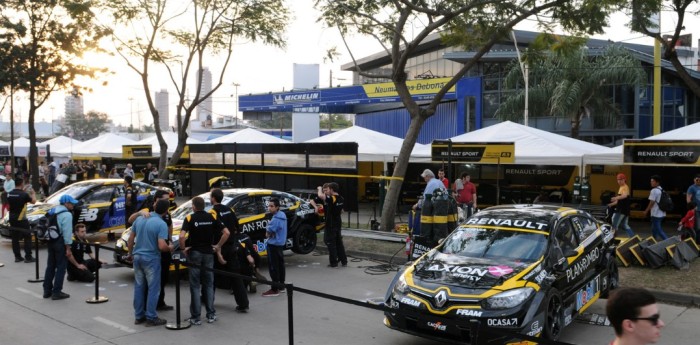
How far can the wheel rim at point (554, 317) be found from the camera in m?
7.05

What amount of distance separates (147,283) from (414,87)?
88.2 feet

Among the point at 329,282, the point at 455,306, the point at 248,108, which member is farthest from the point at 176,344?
the point at 248,108

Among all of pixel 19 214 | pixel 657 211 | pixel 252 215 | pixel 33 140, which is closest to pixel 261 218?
pixel 252 215

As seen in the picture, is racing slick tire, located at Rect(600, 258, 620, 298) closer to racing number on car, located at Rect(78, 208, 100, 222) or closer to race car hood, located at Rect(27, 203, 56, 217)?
racing number on car, located at Rect(78, 208, 100, 222)

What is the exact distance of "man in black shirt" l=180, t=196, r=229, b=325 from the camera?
A: 827 cm

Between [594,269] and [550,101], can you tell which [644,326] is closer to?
[594,269]

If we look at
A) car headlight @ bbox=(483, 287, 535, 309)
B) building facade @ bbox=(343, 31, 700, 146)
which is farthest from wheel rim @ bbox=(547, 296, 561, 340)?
building facade @ bbox=(343, 31, 700, 146)

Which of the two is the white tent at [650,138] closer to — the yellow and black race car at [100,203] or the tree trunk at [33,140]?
the yellow and black race car at [100,203]

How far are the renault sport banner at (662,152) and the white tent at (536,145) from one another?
5.41ft

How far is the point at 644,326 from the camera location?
3.07 m

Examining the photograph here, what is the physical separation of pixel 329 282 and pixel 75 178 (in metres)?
21.1

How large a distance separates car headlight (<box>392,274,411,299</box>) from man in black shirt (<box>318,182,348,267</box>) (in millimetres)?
4799

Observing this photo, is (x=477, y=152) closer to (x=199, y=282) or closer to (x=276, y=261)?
(x=276, y=261)

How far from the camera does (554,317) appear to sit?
7121 millimetres
